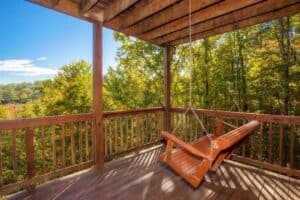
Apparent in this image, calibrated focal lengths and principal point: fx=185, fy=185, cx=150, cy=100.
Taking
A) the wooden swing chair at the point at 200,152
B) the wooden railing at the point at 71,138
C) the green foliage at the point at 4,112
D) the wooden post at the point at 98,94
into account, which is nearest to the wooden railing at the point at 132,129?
the wooden railing at the point at 71,138

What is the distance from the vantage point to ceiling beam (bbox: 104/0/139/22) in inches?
95.8

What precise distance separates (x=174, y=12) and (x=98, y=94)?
172cm

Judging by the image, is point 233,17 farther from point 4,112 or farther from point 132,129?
point 4,112

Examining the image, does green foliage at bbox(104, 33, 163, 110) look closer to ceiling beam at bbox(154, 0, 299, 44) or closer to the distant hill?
ceiling beam at bbox(154, 0, 299, 44)

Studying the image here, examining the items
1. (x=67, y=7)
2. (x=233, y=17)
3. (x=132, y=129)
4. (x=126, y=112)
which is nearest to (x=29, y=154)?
(x=126, y=112)

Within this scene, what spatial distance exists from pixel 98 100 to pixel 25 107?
16.9m

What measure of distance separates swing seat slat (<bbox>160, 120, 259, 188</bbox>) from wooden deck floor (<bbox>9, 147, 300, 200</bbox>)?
32 centimetres

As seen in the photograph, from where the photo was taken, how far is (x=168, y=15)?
2.91 meters

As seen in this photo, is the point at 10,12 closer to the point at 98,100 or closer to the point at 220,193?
the point at 98,100

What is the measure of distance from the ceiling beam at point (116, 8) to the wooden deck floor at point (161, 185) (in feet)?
7.77

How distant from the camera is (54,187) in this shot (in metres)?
2.39

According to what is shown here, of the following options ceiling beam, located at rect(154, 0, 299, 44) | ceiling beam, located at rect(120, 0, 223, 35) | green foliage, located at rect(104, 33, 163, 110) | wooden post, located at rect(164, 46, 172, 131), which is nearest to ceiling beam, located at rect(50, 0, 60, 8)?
ceiling beam, located at rect(120, 0, 223, 35)

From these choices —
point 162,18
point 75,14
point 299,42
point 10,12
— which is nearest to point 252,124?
point 162,18

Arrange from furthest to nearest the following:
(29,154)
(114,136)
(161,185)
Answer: (114,136), (161,185), (29,154)
